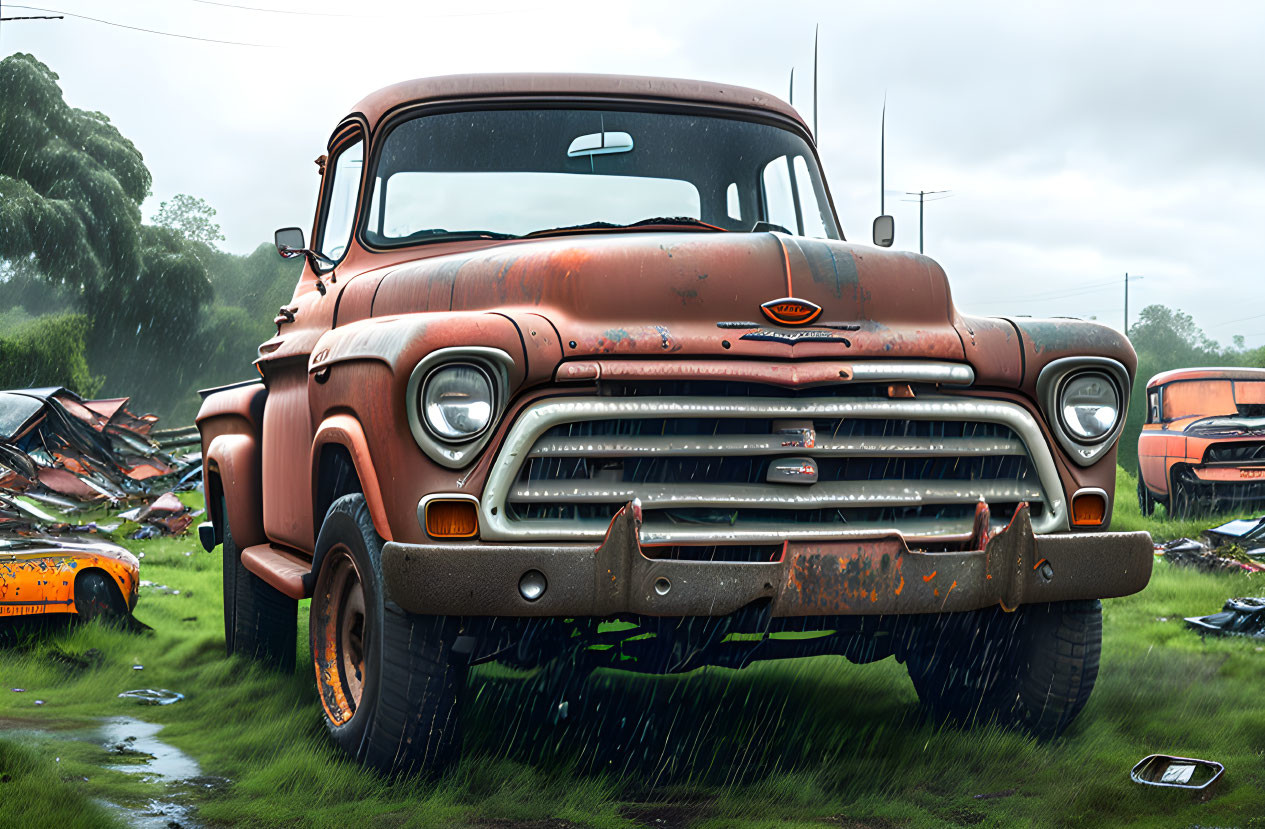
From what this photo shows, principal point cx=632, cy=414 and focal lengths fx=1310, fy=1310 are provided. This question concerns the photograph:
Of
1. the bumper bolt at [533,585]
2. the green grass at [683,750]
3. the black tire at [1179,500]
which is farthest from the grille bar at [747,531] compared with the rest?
the black tire at [1179,500]

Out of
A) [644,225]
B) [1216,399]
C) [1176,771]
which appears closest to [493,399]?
[644,225]

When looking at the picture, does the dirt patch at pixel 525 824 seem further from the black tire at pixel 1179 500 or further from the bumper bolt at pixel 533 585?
the black tire at pixel 1179 500

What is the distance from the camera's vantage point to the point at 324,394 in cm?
417

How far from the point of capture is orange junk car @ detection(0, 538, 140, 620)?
20.0ft

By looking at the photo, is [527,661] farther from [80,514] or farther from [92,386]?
[92,386]

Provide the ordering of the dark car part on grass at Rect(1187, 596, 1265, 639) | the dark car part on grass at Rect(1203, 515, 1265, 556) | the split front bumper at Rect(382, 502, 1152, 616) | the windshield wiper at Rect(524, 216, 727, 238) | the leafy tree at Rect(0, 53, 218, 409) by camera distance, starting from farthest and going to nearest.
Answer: the leafy tree at Rect(0, 53, 218, 409)
the dark car part on grass at Rect(1203, 515, 1265, 556)
the dark car part on grass at Rect(1187, 596, 1265, 639)
the windshield wiper at Rect(524, 216, 727, 238)
the split front bumper at Rect(382, 502, 1152, 616)

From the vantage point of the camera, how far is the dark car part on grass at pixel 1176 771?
389 centimetres

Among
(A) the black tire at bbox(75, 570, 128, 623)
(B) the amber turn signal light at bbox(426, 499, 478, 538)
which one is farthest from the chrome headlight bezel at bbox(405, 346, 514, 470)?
(A) the black tire at bbox(75, 570, 128, 623)

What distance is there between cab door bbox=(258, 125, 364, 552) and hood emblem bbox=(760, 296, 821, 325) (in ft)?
5.58

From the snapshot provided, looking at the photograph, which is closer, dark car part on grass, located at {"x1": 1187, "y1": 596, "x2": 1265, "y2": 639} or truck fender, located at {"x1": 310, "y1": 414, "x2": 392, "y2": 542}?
truck fender, located at {"x1": 310, "y1": 414, "x2": 392, "y2": 542}

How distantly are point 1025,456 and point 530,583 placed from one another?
155 centimetres

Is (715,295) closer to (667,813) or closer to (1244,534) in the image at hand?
(667,813)

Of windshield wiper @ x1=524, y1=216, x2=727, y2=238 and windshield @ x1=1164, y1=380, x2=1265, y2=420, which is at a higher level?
windshield wiper @ x1=524, y1=216, x2=727, y2=238

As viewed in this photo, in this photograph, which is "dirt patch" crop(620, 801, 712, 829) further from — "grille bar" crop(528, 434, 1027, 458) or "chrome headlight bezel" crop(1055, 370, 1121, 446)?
"chrome headlight bezel" crop(1055, 370, 1121, 446)
